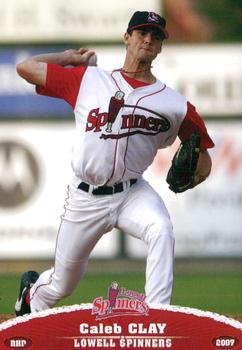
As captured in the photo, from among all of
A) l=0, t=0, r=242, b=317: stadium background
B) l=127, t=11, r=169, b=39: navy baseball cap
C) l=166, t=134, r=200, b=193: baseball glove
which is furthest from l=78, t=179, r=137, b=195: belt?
l=0, t=0, r=242, b=317: stadium background

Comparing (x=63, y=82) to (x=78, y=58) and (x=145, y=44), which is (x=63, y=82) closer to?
(x=78, y=58)

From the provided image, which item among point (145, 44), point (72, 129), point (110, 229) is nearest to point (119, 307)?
point (110, 229)

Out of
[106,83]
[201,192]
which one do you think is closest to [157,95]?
[106,83]

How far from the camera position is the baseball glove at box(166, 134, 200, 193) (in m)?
4.37

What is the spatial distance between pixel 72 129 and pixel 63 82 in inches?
169

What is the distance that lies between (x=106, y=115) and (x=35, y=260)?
4429 mm

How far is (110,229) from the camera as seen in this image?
173 inches

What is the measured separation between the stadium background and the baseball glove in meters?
3.81

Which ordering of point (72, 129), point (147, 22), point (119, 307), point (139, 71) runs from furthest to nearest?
point (72, 129) → point (139, 71) → point (147, 22) → point (119, 307)

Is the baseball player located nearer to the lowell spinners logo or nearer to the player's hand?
the player's hand

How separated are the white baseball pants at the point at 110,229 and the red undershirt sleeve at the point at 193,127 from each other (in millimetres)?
267

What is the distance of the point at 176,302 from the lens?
6891 mm

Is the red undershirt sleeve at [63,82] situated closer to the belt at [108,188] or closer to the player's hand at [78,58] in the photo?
the player's hand at [78,58]

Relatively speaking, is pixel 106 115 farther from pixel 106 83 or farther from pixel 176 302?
pixel 176 302
